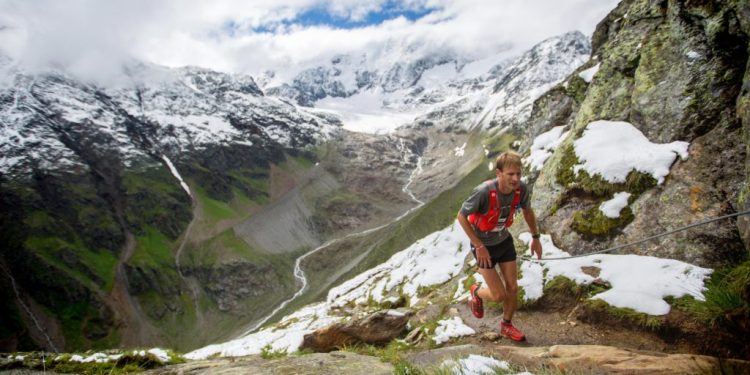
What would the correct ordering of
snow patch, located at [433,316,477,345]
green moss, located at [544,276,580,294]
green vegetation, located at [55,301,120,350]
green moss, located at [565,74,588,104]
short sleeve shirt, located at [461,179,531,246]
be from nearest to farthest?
short sleeve shirt, located at [461,179,531,246] → green moss, located at [544,276,580,294] → snow patch, located at [433,316,477,345] → green moss, located at [565,74,588,104] → green vegetation, located at [55,301,120,350]

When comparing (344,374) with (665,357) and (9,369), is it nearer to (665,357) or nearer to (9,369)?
(665,357)

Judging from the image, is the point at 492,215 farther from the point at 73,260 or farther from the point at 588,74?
the point at 73,260

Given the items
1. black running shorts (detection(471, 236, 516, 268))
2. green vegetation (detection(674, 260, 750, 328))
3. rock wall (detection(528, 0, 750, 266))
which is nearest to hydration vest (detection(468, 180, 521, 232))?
black running shorts (detection(471, 236, 516, 268))

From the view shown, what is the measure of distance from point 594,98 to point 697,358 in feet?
41.5

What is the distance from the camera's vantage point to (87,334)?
169m

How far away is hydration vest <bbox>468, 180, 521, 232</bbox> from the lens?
8125mm

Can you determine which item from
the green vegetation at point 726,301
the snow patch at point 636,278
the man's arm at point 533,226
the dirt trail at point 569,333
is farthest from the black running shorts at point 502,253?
the green vegetation at point 726,301

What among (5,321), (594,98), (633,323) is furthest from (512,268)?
(5,321)

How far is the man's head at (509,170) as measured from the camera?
7.74m

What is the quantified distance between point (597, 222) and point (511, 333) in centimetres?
496

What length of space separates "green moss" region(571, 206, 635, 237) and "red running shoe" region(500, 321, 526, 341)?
14.8 feet

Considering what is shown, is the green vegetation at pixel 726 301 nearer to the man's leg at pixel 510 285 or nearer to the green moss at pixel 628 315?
the green moss at pixel 628 315

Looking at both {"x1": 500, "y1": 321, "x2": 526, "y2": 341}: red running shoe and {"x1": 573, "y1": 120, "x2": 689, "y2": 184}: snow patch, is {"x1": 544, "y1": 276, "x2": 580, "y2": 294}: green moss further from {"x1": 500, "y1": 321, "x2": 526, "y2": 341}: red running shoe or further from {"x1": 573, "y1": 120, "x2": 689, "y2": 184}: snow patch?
{"x1": 573, "y1": 120, "x2": 689, "y2": 184}: snow patch

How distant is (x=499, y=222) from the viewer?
8.38m
